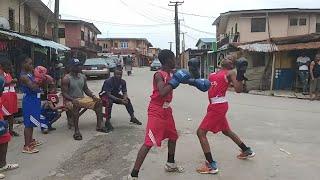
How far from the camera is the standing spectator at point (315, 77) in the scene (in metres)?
17.2

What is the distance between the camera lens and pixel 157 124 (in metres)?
5.88

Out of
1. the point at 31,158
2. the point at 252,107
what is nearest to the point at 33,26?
the point at 252,107

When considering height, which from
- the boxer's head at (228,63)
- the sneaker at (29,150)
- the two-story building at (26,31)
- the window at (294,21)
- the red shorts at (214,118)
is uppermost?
the window at (294,21)

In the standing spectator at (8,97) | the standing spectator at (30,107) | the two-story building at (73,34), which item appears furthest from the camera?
the two-story building at (73,34)

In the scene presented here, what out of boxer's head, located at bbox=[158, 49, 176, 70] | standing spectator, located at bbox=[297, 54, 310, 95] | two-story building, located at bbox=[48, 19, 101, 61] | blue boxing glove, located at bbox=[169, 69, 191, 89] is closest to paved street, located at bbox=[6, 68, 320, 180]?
blue boxing glove, located at bbox=[169, 69, 191, 89]

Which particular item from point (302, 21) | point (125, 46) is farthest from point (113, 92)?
point (125, 46)

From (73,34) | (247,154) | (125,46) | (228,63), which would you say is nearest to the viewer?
(228,63)

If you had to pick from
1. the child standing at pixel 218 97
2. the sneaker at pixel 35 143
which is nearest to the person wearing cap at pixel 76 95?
the sneaker at pixel 35 143

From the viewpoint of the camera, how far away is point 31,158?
7289mm

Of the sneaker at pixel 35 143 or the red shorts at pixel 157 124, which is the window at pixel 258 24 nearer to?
the sneaker at pixel 35 143

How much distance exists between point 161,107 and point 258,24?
32802 mm

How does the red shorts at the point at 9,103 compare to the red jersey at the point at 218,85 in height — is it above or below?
below

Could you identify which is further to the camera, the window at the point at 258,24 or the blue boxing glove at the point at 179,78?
the window at the point at 258,24

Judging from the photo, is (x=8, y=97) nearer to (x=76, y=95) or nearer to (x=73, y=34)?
(x=76, y=95)
